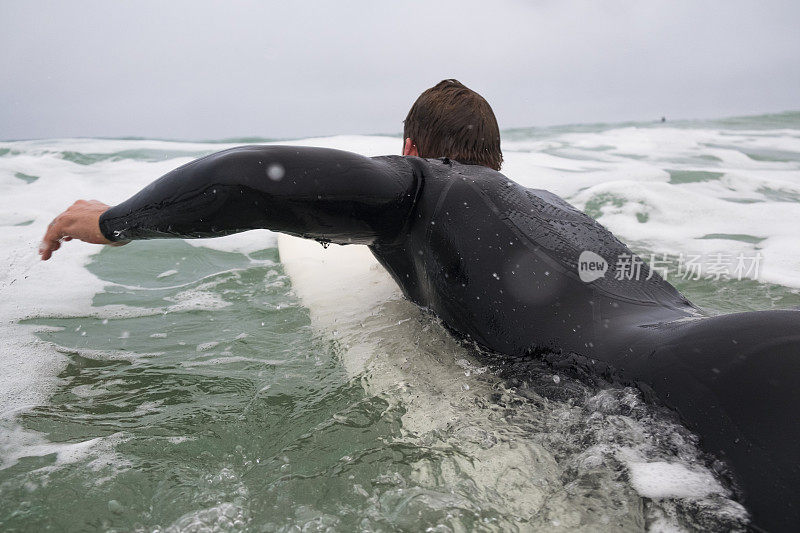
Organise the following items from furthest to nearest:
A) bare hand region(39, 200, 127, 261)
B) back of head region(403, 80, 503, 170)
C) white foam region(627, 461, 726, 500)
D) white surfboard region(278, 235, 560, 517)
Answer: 1. back of head region(403, 80, 503, 170)
2. bare hand region(39, 200, 127, 261)
3. white surfboard region(278, 235, 560, 517)
4. white foam region(627, 461, 726, 500)

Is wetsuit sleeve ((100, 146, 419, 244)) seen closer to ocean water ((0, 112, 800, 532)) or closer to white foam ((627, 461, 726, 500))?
ocean water ((0, 112, 800, 532))

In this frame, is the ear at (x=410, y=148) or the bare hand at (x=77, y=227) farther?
the ear at (x=410, y=148)

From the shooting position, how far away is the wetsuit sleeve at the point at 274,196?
141 cm

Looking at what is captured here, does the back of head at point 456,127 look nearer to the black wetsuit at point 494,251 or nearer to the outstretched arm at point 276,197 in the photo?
the black wetsuit at point 494,251

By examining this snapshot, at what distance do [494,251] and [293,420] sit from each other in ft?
2.08

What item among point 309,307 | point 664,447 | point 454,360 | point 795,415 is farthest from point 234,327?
point 795,415

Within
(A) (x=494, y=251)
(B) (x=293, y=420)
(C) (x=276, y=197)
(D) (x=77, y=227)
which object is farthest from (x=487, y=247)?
(D) (x=77, y=227)

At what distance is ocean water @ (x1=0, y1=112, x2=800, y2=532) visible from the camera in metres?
1.17

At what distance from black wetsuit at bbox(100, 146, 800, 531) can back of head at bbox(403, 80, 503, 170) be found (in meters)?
0.16

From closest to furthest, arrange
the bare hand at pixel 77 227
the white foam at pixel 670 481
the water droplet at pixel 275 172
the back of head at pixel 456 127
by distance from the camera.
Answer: the white foam at pixel 670 481, the water droplet at pixel 275 172, the bare hand at pixel 77 227, the back of head at pixel 456 127

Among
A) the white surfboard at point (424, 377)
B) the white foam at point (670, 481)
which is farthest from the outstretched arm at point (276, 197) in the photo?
the white foam at point (670, 481)

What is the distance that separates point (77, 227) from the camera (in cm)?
165

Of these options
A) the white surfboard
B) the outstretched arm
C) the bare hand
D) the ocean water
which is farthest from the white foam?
the bare hand

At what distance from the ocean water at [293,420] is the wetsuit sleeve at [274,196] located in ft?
1.49
